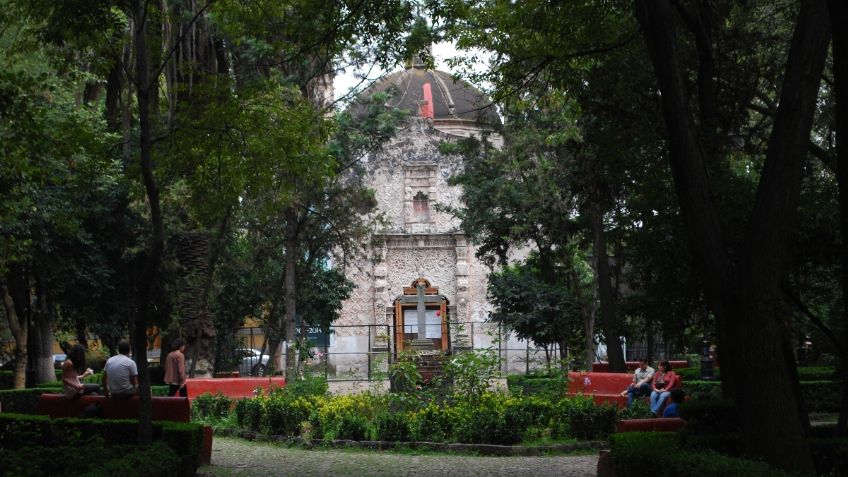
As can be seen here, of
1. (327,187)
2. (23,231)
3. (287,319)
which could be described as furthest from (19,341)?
(327,187)

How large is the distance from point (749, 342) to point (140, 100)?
6900mm

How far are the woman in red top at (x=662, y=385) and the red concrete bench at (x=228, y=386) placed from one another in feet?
26.1

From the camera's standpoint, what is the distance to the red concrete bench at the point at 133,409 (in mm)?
13180

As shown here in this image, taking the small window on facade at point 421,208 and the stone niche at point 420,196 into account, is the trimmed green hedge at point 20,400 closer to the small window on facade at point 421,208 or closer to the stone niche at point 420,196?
the stone niche at point 420,196

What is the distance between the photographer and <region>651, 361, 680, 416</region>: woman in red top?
15.5m

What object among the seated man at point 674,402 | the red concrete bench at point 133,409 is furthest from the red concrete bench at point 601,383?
the red concrete bench at point 133,409

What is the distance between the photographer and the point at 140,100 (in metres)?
11.0

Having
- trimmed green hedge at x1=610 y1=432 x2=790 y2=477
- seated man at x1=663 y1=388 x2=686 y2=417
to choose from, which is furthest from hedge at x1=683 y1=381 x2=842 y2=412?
trimmed green hedge at x1=610 y1=432 x2=790 y2=477

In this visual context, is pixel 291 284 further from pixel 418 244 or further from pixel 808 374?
pixel 418 244

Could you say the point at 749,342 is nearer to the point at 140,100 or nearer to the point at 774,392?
the point at 774,392

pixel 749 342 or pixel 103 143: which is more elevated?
pixel 103 143

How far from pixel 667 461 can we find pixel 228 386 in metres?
14.1

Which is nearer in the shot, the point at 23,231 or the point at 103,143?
the point at 103,143

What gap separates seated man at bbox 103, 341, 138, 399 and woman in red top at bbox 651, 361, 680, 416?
791 cm
